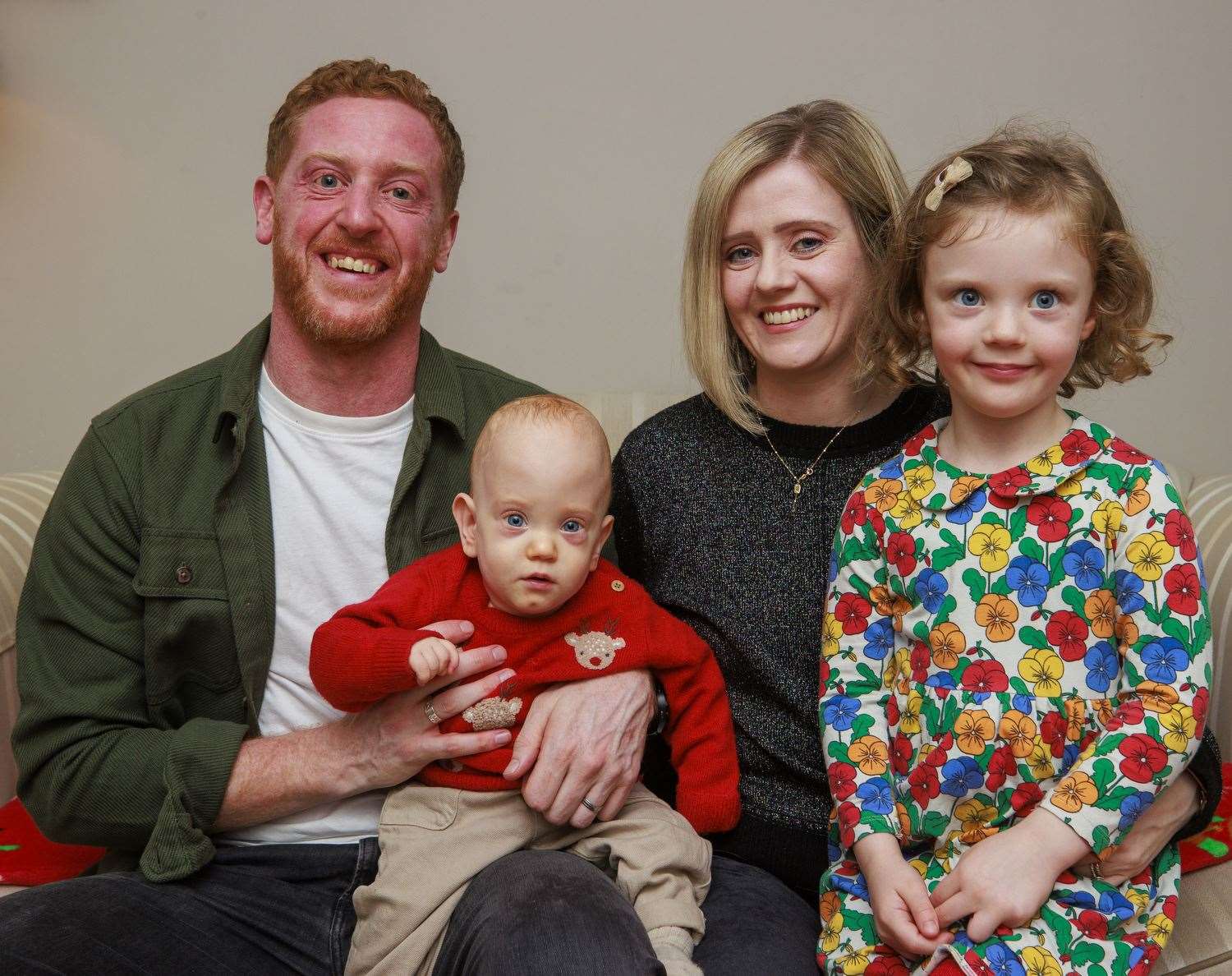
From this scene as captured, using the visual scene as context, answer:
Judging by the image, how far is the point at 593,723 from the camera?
5.25 ft

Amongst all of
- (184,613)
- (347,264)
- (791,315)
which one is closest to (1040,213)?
(791,315)

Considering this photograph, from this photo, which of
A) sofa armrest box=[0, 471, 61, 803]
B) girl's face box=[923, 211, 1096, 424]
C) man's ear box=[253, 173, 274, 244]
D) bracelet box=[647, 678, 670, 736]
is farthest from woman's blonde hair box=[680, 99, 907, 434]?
sofa armrest box=[0, 471, 61, 803]

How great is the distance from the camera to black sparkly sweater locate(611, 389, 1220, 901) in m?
1.75

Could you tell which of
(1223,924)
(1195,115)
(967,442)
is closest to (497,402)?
(967,442)

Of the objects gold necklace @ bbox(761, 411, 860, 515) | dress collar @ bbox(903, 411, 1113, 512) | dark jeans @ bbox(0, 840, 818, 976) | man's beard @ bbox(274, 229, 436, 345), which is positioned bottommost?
dark jeans @ bbox(0, 840, 818, 976)

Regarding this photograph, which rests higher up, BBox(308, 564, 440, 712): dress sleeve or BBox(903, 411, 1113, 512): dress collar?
BBox(903, 411, 1113, 512): dress collar

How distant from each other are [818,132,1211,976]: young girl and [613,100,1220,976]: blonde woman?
0.47ft

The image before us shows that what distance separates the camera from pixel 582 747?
1.57 metres

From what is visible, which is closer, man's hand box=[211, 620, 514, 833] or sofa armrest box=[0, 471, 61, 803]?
man's hand box=[211, 620, 514, 833]

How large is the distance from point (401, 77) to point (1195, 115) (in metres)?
2.08

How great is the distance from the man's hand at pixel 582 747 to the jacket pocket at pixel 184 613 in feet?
1.54

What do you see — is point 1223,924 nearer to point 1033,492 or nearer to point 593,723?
point 1033,492

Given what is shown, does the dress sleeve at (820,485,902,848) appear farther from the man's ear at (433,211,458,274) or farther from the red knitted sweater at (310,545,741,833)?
the man's ear at (433,211,458,274)

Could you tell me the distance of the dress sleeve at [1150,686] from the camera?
1364 mm
